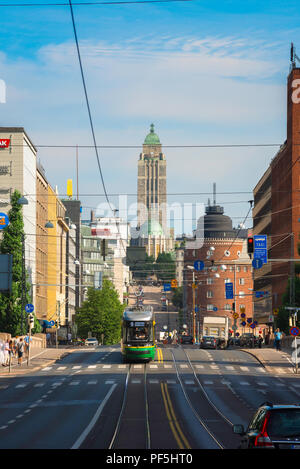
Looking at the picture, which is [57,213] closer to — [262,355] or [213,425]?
[262,355]

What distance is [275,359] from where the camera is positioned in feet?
218

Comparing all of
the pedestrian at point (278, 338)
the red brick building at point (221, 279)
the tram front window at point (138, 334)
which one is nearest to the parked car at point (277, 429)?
the tram front window at point (138, 334)

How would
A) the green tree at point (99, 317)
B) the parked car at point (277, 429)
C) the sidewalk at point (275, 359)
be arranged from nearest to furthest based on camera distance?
the parked car at point (277, 429), the sidewalk at point (275, 359), the green tree at point (99, 317)

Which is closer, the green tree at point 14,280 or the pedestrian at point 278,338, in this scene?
the pedestrian at point 278,338

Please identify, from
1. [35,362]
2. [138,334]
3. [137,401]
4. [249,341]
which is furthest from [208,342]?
[137,401]

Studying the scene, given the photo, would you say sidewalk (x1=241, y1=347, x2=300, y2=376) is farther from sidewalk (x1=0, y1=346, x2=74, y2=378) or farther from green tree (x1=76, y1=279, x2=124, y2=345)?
green tree (x1=76, y1=279, x2=124, y2=345)

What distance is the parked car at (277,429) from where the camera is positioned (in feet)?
46.6

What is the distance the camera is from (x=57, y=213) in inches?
5413

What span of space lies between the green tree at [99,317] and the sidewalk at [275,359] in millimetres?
57910

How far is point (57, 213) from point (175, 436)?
114 metres

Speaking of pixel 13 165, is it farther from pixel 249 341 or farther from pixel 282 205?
pixel 249 341

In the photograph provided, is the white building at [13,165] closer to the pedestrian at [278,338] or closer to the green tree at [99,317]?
the green tree at [99,317]

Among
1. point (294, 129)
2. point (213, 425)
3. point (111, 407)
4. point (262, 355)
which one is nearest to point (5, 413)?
point (111, 407)

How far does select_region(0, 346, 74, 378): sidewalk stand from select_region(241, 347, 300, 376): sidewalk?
15713mm
